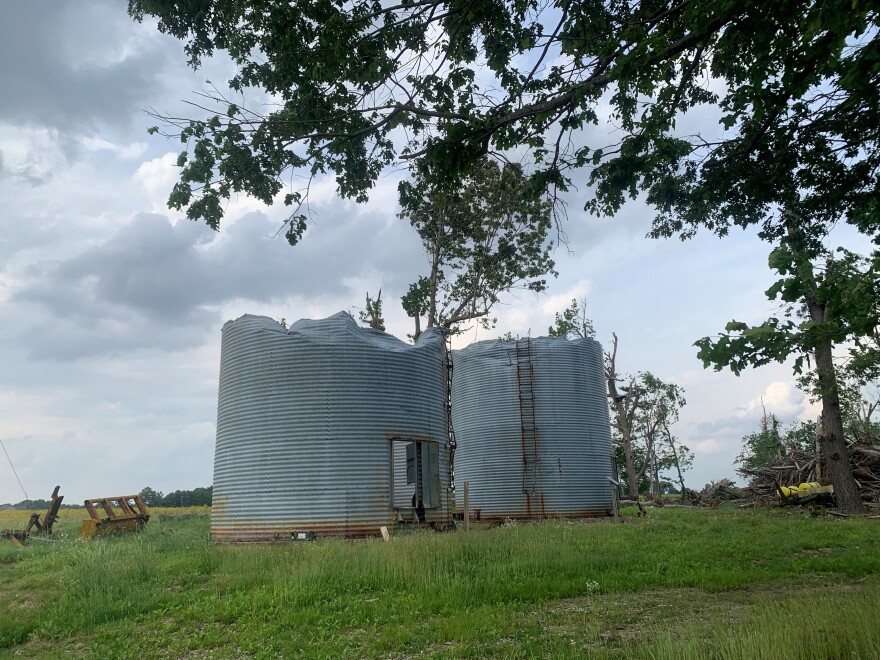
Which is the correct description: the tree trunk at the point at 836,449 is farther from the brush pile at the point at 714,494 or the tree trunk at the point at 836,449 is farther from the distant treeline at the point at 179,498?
the distant treeline at the point at 179,498

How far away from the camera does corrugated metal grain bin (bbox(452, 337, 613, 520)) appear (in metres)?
23.5

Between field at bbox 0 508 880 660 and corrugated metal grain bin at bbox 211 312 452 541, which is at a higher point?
corrugated metal grain bin at bbox 211 312 452 541

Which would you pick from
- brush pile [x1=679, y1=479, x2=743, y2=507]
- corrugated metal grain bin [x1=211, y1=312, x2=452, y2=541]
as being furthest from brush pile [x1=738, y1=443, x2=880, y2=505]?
corrugated metal grain bin [x1=211, y1=312, x2=452, y2=541]

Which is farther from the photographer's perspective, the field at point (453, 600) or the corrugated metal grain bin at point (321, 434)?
the corrugated metal grain bin at point (321, 434)

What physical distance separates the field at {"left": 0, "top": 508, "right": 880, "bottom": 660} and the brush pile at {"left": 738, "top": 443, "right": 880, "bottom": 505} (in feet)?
48.5

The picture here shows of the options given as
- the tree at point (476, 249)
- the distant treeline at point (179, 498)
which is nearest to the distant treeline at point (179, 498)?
the distant treeline at point (179, 498)

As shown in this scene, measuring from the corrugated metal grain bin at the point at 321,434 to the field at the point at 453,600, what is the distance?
2363 millimetres

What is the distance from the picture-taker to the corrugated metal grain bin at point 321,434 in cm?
1627

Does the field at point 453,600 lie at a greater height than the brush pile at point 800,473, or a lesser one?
lesser

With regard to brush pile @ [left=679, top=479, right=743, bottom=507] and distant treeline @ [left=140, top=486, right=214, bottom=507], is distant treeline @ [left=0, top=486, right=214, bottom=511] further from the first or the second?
brush pile @ [left=679, top=479, right=743, bottom=507]

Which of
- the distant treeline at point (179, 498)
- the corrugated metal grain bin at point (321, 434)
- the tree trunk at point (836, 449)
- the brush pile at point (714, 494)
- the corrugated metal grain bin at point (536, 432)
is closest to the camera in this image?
the corrugated metal grain bin at point (321, 434)

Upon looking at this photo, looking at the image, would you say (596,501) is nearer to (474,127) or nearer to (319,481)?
(319,481)

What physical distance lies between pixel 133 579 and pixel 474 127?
9.20 m

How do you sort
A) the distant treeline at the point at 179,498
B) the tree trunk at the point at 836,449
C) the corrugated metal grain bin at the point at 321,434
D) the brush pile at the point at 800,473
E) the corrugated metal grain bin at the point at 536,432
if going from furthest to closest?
the distant treeline at the point at 179,498, the brush pile at the point at 800,473, the corrugated metal grain bin at the point at 536,432, the tree trunk at the point at 836,449, the corrugated metal grain bin at the point at 321,434
